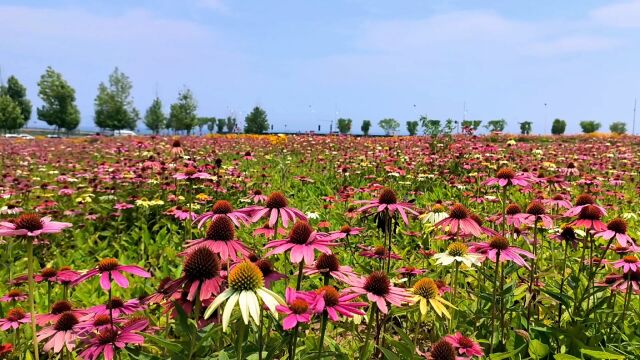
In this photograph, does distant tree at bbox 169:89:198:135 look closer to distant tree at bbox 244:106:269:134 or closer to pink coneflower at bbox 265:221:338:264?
distant tree at bbox 244:106:269:134

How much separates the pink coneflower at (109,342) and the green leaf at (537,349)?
1.89 m

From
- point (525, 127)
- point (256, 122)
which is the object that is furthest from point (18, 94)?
point (525, 127)

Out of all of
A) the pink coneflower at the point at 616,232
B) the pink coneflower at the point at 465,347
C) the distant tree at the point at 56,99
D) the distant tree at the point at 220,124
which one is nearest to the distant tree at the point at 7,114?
the distant tree at the point at 56,99

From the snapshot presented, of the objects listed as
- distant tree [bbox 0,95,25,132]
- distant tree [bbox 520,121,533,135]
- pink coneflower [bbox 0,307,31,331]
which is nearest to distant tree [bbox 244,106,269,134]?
distant tree [bbox 520,121,533,135]

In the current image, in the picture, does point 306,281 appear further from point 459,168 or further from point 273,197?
point 459,168

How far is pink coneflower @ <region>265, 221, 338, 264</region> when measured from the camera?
1.62 metres

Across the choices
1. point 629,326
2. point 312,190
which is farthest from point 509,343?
point 312,190

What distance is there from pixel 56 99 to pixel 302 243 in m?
55.7

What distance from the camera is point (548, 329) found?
2340 mm

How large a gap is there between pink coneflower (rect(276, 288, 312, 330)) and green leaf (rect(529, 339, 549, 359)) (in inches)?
57.9

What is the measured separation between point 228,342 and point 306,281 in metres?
1.08

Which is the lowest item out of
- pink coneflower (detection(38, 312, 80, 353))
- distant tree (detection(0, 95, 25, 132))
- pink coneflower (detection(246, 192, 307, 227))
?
pink coneflower (detection(38, 312, 80, 353))

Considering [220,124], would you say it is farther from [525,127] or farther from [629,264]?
[629,264]

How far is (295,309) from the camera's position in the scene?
140 cm
